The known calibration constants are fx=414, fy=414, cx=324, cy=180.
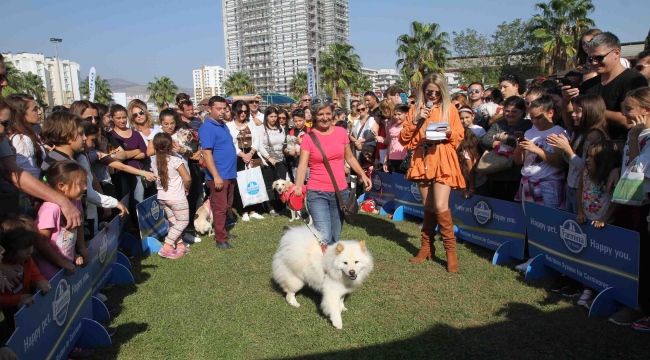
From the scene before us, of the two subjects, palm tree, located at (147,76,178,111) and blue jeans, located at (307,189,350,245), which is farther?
palm tree, located at (147,76,178,111)

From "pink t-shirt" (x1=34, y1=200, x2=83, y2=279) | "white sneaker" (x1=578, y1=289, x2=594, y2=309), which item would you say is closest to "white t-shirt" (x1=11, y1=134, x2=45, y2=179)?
"pink t-shirt" (x1=34, y1=200, x2=83, y2=279)

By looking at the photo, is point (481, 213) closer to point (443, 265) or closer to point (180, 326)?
point (443, 265)

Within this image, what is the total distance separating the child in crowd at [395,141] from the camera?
26.9ft

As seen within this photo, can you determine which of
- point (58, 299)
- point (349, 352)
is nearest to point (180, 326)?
point (58, 299)

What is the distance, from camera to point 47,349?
2869mm

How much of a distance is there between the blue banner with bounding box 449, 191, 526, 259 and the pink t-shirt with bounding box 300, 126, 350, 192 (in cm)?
244

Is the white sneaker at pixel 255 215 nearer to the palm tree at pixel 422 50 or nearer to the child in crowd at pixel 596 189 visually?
the child in crowd at pixel 596 189

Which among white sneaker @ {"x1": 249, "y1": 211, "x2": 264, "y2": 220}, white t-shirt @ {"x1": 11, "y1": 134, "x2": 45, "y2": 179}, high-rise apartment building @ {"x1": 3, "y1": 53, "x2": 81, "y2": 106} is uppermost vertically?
high-rise apartment building @ {"x1": 3, "y1": 53, "x2": 81, "y2": 106}

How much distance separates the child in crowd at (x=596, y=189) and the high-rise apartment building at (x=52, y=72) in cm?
14370

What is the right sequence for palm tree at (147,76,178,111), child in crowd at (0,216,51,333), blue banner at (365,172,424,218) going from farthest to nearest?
palm tree at (147,76,178,111), blue banner at (365,172,424,218), child in crowd at (0,216,51,333)

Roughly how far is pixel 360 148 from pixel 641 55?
5466mm

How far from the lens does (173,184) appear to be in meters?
6.38

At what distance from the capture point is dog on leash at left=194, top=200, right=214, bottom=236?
7.59 meters

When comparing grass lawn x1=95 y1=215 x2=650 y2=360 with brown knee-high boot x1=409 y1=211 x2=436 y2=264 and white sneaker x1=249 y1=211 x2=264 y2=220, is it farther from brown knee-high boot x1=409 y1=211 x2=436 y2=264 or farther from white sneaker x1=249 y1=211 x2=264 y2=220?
white sneaker x1=249 y1=211 x2=264 y2=220
